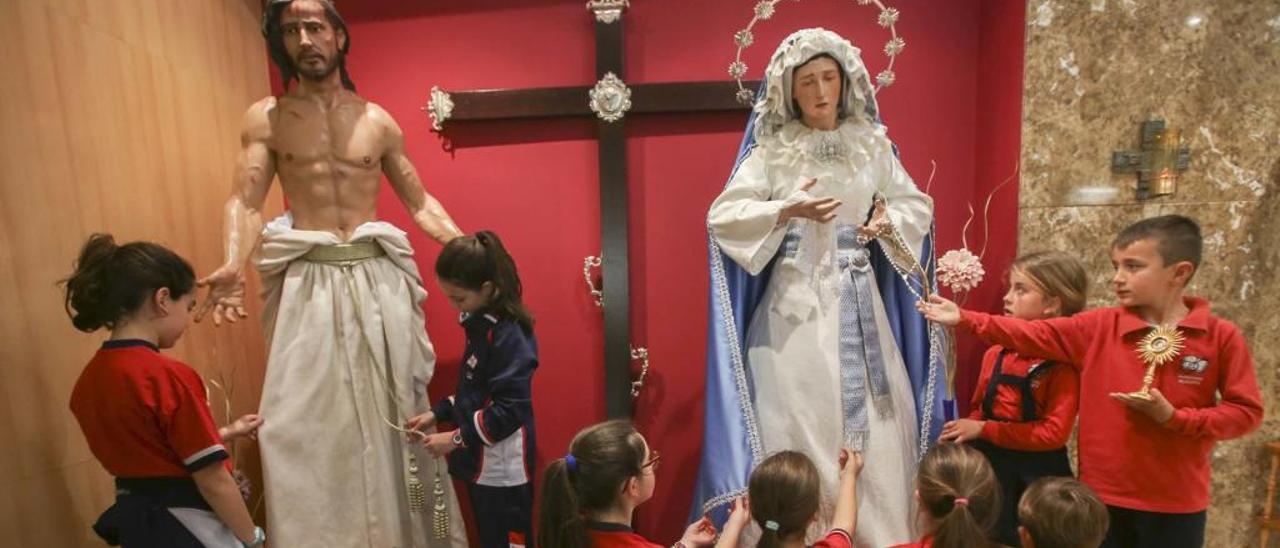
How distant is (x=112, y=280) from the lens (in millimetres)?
1489

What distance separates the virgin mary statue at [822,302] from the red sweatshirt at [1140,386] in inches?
12.9

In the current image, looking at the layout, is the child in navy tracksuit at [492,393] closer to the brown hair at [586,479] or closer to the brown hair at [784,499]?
the brown hair at [586,479]

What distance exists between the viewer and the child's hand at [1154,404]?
1618 mm

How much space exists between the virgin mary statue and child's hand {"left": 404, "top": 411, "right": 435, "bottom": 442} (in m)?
0.86

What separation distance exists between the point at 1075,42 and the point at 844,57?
0.91 meters

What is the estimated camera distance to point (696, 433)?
110 inches

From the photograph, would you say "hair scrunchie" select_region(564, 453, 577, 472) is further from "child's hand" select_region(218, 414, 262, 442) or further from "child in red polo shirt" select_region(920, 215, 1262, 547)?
"child in red polo shirt" select_region(920, 215, 1262, 547)

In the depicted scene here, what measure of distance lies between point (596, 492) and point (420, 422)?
0.82 m

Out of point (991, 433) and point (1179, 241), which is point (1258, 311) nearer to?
point (1179, 241)

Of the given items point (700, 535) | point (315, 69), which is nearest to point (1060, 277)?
point (700, 535)

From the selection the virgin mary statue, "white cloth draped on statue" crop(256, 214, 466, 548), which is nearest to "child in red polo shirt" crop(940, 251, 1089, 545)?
the virgin mary statue

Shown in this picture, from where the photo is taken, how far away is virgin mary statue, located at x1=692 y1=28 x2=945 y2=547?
1971mm

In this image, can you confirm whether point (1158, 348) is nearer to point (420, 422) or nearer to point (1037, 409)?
point (1037, 409)

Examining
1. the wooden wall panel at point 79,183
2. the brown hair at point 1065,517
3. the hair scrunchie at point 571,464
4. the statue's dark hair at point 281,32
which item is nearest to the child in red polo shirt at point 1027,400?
the brown hair at point 1065,517
